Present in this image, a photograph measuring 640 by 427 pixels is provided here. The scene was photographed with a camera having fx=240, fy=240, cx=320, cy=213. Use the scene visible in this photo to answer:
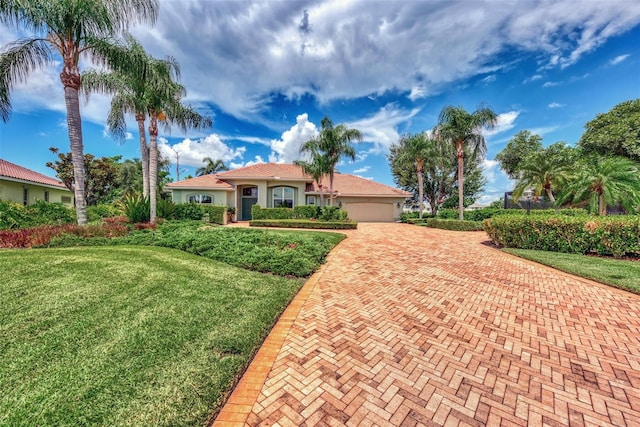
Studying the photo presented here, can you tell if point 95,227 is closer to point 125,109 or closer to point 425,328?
point 125,109

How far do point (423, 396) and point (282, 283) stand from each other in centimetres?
354

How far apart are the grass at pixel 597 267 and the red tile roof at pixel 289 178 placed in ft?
53.7

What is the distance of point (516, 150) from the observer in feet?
97.1

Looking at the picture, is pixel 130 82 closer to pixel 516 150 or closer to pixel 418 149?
pixel 418 149

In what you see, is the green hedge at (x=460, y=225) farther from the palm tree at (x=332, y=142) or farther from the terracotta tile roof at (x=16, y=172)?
the terracotta tile roof at (x=16, y=172)

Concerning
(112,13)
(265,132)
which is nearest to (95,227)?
(112,13)

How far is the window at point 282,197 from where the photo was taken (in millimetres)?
21875

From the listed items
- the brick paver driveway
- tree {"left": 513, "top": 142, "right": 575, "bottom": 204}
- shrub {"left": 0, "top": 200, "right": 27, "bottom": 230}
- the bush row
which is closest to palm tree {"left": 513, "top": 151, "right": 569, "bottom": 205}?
tree {"left": 513, "top": 142, "right": 575, "bottom": 204}

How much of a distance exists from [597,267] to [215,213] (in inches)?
775

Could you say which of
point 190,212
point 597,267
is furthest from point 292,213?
point 597,267

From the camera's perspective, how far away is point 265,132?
24.2 meters

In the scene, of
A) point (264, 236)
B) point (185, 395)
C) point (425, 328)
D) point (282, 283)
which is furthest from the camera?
point (264, 236)

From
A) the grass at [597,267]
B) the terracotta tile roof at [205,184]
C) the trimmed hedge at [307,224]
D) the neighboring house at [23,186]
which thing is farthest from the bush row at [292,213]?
the neighboring house at [23,186]

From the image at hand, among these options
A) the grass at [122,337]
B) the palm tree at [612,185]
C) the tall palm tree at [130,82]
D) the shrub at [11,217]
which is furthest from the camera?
the palm tree at [612,185]
